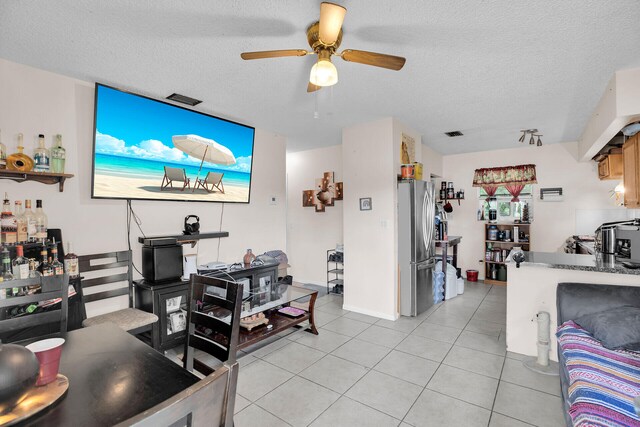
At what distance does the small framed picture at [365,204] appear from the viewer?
4.05 m

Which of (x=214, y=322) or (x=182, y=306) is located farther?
(x=182, y=306)

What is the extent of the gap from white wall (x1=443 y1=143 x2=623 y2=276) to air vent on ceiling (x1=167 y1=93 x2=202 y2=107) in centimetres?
510

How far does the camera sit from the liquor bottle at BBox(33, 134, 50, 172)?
7.66 feet

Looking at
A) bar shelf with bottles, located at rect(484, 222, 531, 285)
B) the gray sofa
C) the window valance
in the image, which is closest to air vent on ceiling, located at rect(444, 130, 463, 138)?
the window valance

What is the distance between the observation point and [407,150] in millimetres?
4211

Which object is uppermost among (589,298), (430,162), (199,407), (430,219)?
(430,162)

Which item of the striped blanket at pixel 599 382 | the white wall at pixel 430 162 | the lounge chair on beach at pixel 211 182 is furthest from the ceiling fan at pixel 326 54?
the white wall at pixel 430 162

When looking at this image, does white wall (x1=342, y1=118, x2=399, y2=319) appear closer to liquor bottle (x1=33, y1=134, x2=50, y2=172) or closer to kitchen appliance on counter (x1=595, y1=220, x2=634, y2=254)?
kitchen appliance on counter (x1=595, y1=220, x2=634, y2=254)

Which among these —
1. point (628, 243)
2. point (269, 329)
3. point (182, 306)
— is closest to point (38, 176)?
point (182, 306)

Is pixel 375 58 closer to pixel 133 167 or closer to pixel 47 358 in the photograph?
pixel 47 358

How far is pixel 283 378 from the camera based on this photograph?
249 centimetres

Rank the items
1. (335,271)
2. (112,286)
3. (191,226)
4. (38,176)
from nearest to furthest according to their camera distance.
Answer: (38,176), (112,286), (191,226), (335,271)

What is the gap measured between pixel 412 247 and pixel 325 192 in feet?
6.67

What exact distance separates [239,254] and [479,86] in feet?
10.8
